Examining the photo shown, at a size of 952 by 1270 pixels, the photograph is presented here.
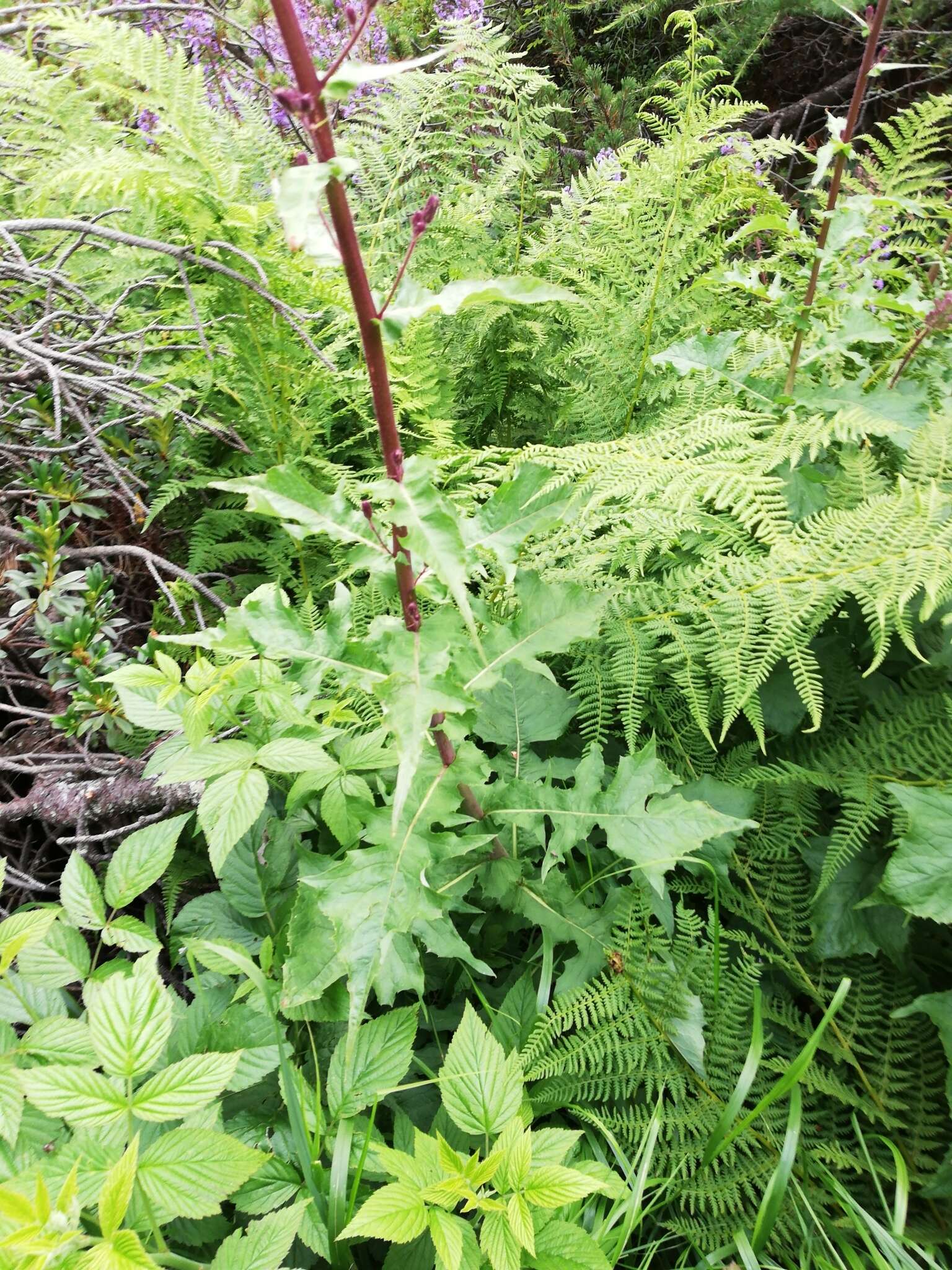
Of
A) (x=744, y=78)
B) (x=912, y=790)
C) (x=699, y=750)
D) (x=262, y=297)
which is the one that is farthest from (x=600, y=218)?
(x=744, y=78)

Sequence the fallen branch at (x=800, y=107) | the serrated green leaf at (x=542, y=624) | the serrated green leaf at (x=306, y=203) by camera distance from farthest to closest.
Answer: the fallen branch at (x=800, y=107)
the serrated green leaf at (x=542, y=624)
the serrated green leaf at (x=306, y=203)

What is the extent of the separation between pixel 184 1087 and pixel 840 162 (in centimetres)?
175

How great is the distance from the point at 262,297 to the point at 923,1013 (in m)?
1.77

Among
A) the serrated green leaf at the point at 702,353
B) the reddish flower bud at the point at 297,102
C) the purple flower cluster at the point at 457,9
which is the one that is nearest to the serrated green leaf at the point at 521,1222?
the reddish flower bud at the point at 297,102

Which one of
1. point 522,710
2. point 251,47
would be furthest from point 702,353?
point 251,47

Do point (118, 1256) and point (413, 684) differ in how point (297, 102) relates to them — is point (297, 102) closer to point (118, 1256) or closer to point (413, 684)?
point (413, 684)

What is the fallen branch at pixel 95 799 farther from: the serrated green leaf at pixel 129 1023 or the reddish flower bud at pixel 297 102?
the reddish flower bud at pixel 297 102

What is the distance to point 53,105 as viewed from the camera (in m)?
1.89

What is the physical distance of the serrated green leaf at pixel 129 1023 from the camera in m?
0.77

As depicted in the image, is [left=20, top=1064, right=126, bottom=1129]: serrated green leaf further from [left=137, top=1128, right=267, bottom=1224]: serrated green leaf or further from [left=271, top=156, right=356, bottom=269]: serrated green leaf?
[left=271, top=156, right=356, bottom=269]: serrated green leaf

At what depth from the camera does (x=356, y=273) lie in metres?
0.68

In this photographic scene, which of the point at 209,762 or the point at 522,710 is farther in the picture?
the point at 522,710

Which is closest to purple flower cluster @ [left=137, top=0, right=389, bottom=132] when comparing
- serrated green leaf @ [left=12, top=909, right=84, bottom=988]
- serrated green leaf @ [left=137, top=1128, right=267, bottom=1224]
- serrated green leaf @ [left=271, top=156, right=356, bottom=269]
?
serrated green leaf @ [left=271, top=156, right=356, bottom=269]

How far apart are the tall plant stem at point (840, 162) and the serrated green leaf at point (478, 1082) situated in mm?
1286
